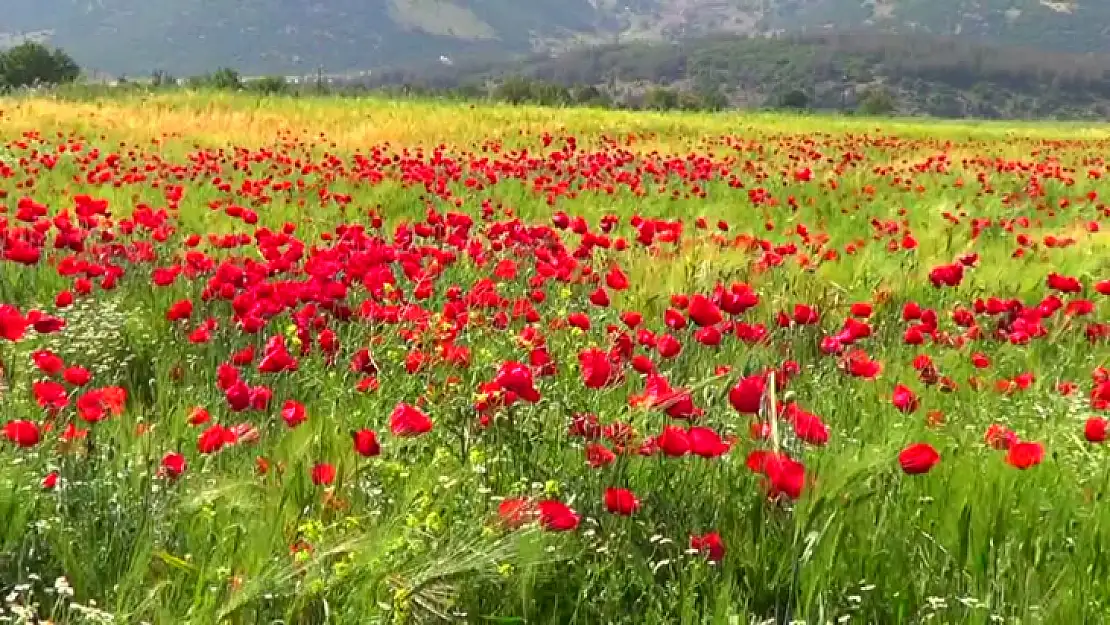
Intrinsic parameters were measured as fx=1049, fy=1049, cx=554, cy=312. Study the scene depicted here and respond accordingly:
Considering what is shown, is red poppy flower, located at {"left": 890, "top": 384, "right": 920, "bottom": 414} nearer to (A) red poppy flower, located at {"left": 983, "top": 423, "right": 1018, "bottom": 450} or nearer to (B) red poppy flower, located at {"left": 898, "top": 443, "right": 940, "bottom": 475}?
(A) red poppy flower, located at {"left": 983, "top": 423, "right": 1018, "bottom": 450}

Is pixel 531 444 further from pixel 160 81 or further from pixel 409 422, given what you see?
pixel 160 81

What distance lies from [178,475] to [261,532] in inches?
11.3

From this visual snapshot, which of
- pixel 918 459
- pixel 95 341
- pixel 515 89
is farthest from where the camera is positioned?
pixel 515 89

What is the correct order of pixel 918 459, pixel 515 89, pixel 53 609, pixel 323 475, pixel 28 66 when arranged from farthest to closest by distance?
pixel 28 66
pixel 515 89
pixel 323 475
pixel 918 459
pixel 53 609

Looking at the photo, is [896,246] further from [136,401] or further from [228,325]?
[136,401]

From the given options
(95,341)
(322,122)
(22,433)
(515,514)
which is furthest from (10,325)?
(322,122)

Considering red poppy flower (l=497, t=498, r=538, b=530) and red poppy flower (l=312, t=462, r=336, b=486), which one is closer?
red poppy flower (l=497, t=498, r=538, b=530)

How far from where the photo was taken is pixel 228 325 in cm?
372

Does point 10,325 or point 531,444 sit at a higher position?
point 10,325

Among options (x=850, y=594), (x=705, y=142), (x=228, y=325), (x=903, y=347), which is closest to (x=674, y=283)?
(x=903, y=347)

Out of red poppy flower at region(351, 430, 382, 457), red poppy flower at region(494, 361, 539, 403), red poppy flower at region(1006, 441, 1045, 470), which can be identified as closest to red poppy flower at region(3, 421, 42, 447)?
red poppy flower at region(351, 430, 382, 457)

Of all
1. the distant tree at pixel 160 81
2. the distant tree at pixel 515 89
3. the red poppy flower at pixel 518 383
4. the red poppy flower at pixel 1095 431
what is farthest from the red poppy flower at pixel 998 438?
the distant tree at pixel 515 89

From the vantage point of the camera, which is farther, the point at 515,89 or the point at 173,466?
the point at 515,89

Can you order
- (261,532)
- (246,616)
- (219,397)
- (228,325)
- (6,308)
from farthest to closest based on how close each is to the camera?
(228,325) < (219,397) < (6,308) < (261,532) < (246,616)
